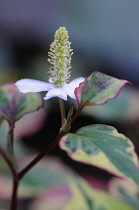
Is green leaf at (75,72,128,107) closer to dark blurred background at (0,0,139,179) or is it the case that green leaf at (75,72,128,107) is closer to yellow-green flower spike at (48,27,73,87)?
yellow-green flower spike at (48,27,73,87)

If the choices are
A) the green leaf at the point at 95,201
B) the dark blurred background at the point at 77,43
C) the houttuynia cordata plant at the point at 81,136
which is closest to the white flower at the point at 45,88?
the houttuynia cordata plant at the point at 81,136

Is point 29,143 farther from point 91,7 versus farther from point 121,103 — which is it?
point 91,7

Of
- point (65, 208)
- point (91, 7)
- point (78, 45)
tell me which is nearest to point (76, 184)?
point (65, 208)

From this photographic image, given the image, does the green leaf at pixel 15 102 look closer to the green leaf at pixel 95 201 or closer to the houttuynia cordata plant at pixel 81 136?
the houttuynia cordata plant at pixel 81 136

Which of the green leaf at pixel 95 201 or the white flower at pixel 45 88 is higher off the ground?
the white flower at pixel 45 88

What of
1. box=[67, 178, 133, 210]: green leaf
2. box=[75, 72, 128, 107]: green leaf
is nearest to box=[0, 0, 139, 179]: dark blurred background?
box=[67, 178, 133, 210]: green leaf

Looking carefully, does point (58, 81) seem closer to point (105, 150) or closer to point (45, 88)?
point (45, 88)
